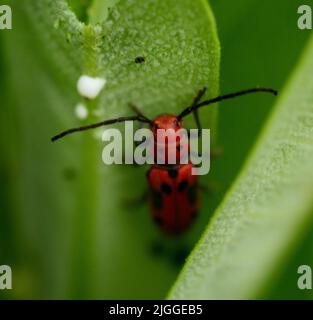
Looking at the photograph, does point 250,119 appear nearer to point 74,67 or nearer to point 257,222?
point 257,222

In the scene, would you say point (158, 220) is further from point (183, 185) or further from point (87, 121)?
point (87, 121)

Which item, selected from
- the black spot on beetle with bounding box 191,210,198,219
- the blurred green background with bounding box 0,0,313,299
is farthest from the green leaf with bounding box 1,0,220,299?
the black spot on beetle with bounding box 191,210,198,219

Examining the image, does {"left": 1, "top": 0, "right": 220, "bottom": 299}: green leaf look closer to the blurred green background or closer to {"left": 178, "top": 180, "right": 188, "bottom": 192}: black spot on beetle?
the blurred green background

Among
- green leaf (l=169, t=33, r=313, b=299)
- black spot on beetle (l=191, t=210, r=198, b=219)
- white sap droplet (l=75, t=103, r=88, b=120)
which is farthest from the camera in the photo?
black spot on beetle (l=191, t=210, r=198, b=219)

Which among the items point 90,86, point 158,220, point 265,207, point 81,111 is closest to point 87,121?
point 81,111

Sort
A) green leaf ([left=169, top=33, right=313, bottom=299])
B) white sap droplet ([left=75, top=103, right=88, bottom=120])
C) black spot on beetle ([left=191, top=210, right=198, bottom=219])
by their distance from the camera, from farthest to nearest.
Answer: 1. black spot on beetle ([left=191, top=210, right=198, bottom=219])
2. white sap droplet ([left=75, top=103, right=88, bottom=120])
3. green leaf ([left=169, top=33, right=313, bottom=299])
